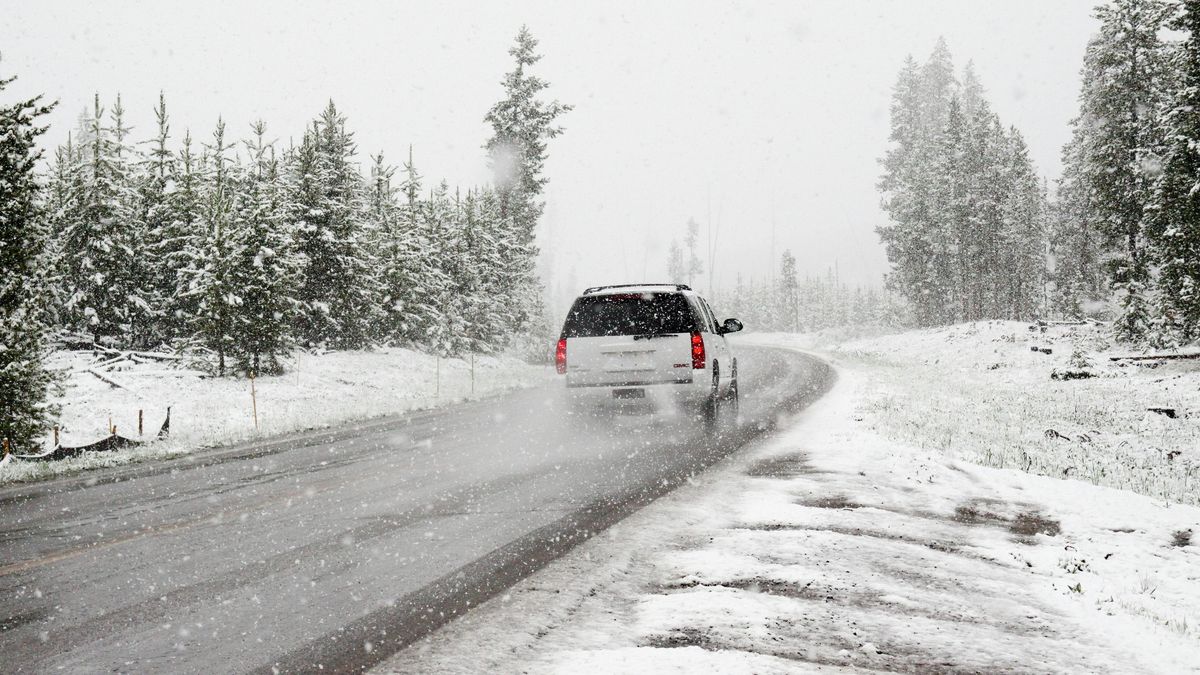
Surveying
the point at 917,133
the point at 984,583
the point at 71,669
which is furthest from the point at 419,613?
the point at 917,133

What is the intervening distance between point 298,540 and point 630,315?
681cm

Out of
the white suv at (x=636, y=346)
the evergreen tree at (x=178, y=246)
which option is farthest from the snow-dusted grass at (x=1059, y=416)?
the evergreen tree at (x=178, y=246)

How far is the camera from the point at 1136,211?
25.7m

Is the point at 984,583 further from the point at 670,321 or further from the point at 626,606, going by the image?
the point at 670,321

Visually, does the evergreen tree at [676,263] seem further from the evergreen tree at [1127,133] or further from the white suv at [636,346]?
the white suv at [636,346]

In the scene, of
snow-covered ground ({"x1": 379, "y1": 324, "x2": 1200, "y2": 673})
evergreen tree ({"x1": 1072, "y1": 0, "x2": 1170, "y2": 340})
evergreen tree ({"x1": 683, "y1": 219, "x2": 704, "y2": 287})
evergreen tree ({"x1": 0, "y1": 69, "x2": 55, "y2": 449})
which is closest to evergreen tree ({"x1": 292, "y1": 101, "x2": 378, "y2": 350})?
evergreen tree ({"x1": 0, "y1": 69, "x2": 55, "y2": 449})

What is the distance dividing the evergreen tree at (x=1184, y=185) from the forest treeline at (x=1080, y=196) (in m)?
0.04

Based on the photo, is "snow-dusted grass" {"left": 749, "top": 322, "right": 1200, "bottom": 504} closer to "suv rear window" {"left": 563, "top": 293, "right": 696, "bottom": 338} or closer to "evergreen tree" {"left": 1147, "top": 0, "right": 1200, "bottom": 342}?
"evergreen tree" {"left": 1147, "top": 0, "right": 1200, "bottom": 342}

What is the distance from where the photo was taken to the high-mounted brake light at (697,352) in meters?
11.1

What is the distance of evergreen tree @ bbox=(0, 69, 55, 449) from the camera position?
10344 millimetres

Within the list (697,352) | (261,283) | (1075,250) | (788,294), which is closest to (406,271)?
(261,283)

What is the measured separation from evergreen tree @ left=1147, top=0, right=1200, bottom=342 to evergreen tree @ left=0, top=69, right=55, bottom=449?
22787 mm

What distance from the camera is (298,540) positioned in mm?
5297

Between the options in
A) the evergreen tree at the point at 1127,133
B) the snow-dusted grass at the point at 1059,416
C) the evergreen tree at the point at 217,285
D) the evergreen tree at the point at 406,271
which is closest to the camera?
the snow-dusted grass at the point at 1059,416
